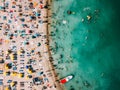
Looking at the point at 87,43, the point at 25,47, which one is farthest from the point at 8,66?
the point at 87,43

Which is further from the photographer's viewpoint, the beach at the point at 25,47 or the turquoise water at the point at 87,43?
the turquoise water at the point at 87,43

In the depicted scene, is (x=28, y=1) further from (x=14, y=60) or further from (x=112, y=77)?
(x=112, y=77)

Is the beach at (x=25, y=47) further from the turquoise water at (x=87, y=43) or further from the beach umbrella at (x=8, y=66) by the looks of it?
the turquoise water at (x=87, y=43)

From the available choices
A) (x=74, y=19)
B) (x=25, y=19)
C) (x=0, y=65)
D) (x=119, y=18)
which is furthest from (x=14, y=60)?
(x=119, y=18)

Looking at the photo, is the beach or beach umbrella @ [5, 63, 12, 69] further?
beach umbrella @ [5, 63, 12, 69]

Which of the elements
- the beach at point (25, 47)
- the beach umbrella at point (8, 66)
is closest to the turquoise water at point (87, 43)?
the beach at point (25, 47)

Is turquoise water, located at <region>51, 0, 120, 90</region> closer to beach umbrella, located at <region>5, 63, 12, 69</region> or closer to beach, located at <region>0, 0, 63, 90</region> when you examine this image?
beach, located at <region>0, 0, 63, 90</region>

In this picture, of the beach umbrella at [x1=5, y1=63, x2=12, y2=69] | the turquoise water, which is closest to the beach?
the beach umbrella at [x1=5, y1=63, x2=12, y2=69]
